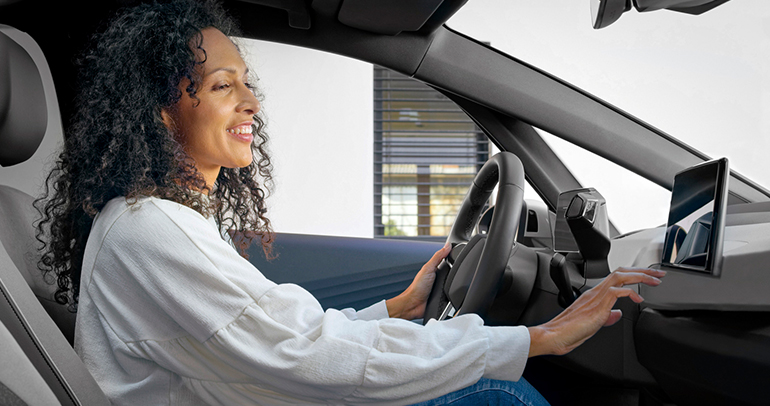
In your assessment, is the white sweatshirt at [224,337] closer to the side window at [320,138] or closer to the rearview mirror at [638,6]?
the rearview mirror at [638,6]

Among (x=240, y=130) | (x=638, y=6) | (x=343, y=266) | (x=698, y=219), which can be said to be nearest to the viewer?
(x=638, y=6)

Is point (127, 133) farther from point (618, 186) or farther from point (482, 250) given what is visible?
point (618, 186)

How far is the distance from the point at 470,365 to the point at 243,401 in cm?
30

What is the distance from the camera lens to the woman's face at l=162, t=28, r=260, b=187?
2.87ft

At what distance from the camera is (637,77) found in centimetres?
296

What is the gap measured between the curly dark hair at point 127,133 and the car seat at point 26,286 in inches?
1.4

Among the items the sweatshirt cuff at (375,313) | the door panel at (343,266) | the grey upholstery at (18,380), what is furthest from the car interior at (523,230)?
the door panel at (343,266)

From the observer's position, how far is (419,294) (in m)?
1.20

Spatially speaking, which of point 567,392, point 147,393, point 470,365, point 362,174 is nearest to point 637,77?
point 362,174

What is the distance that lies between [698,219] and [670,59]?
8.27 feet

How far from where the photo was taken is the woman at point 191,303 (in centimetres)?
67

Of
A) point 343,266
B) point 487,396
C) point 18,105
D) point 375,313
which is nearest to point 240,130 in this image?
point 18,105

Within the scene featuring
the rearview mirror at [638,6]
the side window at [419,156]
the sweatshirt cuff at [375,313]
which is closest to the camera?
the rearview mirror at [638,6]

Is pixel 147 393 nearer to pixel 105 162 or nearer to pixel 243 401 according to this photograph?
pixel 243 401
